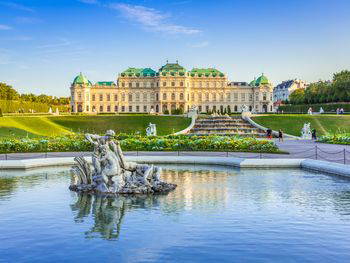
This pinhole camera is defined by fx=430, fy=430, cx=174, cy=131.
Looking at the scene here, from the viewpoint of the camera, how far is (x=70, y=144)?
28.1 meters

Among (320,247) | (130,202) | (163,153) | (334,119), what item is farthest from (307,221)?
(334,119)

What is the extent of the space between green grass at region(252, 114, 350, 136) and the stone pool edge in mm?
27688

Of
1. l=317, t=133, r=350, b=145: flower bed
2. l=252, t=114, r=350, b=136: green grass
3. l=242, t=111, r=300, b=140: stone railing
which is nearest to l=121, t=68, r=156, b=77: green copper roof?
l=242, t=111, r=300, b=140: stone railing

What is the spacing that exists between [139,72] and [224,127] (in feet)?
247

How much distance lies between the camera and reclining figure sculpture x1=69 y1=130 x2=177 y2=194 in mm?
14125

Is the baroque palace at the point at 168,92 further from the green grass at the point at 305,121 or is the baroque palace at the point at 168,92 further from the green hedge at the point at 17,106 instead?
the green grass at the point at 305,121

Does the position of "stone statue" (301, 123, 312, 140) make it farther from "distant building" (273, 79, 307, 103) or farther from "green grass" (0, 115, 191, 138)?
"distant building" (273, 79, 307, 103)

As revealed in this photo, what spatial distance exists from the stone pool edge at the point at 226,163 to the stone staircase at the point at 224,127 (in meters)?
24.3

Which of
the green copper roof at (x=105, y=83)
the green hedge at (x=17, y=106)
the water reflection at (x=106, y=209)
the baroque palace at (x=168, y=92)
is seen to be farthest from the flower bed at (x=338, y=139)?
the green copper roof at (x=105, y=83)

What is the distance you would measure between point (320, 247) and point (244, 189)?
6243 mm

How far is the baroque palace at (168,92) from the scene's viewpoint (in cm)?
11919

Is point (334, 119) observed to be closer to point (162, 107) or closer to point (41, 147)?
point (41, 147)

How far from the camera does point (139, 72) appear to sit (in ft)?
402

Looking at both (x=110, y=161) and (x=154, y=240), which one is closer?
(x=154, y=240)
